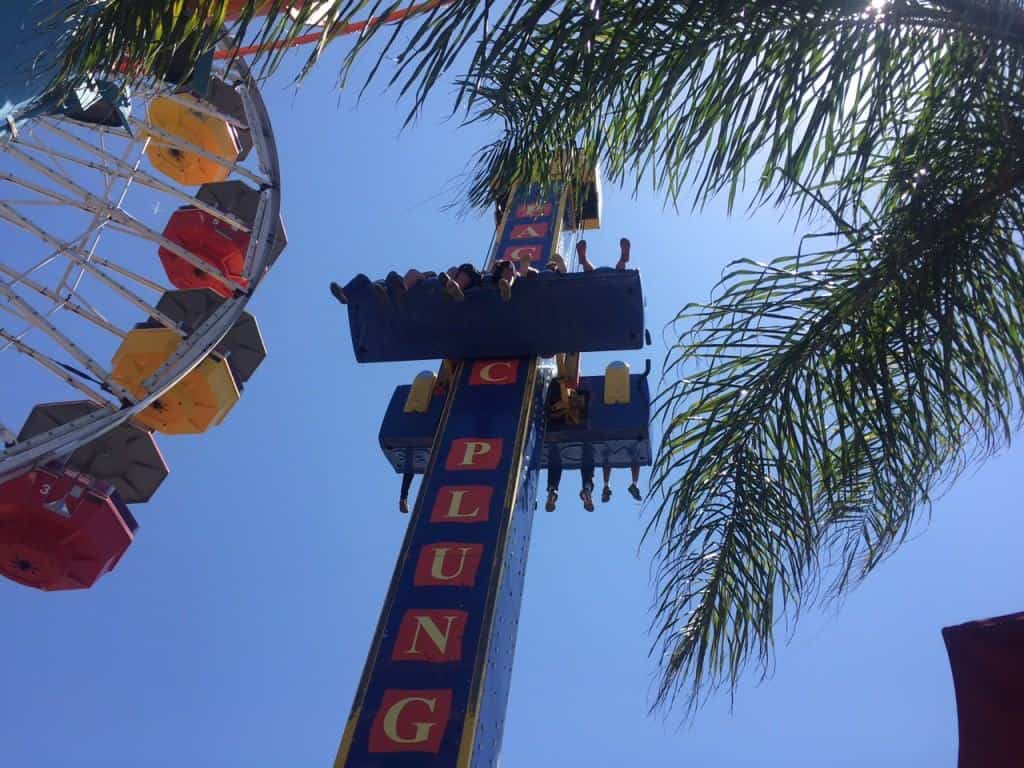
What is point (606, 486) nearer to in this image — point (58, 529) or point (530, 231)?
point (530, 231)

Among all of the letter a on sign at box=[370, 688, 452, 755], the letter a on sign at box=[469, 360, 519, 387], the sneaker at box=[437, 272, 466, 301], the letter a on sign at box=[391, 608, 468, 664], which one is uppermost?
the sneaker at box=[437, 272, 466, 301]

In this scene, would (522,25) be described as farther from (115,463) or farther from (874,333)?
(115,463)

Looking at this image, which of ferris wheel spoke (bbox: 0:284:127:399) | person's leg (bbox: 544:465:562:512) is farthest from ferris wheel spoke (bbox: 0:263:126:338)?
person's leg (bbox: 544:465:562:512)

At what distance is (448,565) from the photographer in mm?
7203

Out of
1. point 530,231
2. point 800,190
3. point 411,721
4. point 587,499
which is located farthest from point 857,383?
point 530,231

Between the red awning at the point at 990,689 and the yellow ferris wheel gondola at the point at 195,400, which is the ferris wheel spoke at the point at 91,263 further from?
the red awning at the point at 990,689

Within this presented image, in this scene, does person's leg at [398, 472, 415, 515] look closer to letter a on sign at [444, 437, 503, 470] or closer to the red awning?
letter a on sign at [444, 437, 503, 470]

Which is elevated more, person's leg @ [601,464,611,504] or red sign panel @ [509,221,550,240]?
red sign panel @ [509,221,550,240]

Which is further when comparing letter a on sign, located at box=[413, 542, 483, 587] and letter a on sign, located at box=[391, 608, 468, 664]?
letter a on sign, located at box=[413, 542, 483, 587]

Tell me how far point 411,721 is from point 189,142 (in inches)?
335

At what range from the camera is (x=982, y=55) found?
3082 millimetres

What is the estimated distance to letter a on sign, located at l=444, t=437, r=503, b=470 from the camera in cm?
813

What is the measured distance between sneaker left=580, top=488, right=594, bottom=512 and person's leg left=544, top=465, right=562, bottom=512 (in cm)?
34

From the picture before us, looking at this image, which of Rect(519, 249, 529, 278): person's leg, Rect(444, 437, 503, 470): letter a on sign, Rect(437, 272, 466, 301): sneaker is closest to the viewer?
Rect(444, 437, 503, 470): letter a on sign
